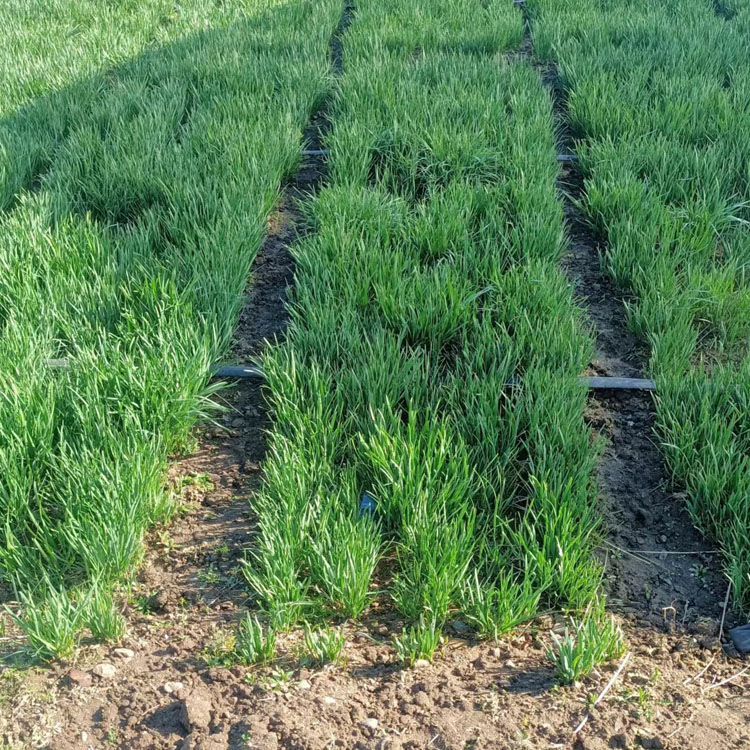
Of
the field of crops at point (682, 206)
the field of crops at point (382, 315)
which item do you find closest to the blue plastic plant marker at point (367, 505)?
the field of crops at point (382, 315)

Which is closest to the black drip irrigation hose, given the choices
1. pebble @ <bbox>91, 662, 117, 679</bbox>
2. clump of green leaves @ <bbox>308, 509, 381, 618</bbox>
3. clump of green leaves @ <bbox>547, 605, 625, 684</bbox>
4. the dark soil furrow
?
the dark soil furrow

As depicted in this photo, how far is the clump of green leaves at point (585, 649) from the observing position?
4.63 ft

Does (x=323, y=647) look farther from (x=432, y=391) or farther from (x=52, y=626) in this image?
(x=432, y=391)

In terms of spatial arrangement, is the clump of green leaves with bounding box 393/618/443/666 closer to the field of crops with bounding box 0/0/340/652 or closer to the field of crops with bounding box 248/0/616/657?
the field of crops with bounding box 248/0/616/657

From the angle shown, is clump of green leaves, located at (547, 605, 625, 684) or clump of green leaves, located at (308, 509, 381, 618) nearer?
clump of green leaves, located at (547, 605, 625, 684)

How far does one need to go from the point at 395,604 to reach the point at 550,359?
32.7 inches

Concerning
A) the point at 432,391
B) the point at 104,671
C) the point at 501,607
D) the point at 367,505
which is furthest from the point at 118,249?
the point at 501,607

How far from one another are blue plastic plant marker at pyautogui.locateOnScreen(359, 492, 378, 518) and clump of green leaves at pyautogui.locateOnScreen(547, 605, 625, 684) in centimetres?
47

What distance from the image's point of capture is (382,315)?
7.66ft

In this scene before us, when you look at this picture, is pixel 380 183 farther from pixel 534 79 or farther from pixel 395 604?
pixel 395 604

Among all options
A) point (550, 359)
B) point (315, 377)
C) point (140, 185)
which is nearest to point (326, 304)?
point (315, 377)

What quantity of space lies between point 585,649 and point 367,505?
57 centimetres

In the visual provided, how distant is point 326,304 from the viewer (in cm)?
230

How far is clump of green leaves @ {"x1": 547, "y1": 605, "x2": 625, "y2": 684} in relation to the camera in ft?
4.63
